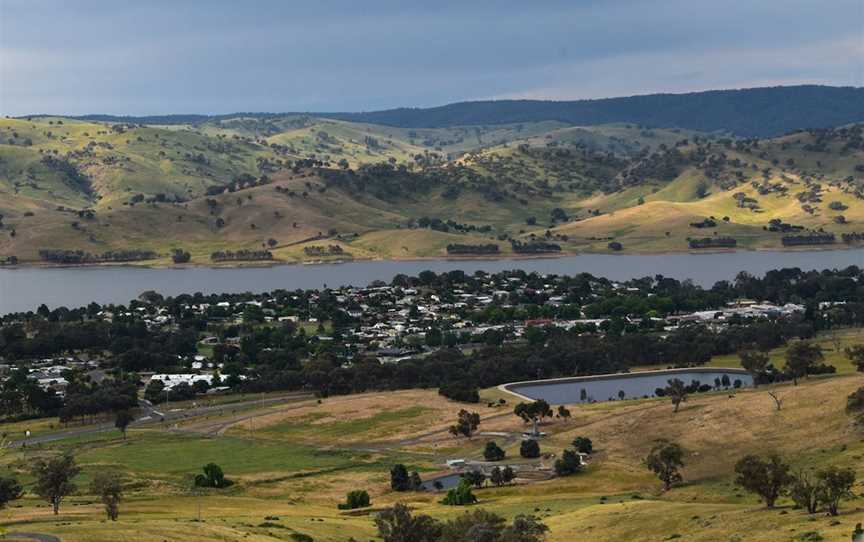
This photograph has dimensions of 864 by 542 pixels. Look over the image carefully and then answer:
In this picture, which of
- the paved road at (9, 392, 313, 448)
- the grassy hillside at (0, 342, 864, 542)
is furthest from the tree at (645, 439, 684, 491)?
the paved road at (9, 392, 313, 448)

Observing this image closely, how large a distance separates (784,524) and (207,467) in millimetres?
53858

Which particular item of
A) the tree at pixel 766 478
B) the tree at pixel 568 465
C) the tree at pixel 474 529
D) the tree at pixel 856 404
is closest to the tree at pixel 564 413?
the tree at pixel 568 465

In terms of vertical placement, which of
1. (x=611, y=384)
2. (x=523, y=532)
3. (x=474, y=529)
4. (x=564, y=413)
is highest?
(x=474, y=529)

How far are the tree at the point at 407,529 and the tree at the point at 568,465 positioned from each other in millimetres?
30563

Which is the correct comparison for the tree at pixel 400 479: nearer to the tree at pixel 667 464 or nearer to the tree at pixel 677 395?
the tree at pixel 667 464

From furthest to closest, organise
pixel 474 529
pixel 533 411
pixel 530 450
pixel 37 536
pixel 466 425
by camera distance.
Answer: pixel 533 411 → pixel 466 425 → pixel 530 450 → pixel 474 529 → pixel 37 536

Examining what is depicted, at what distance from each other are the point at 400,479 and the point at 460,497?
10.6 m

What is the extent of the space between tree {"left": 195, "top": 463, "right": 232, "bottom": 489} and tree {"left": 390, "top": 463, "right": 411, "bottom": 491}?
1425cm

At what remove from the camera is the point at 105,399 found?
129875 mm

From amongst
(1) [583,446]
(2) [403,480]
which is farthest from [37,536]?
(1) [583,446]

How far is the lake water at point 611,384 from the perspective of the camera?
135500 millimetres

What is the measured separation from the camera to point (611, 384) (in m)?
143

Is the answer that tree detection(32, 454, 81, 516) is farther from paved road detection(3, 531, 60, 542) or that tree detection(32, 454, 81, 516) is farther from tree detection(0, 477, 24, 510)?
paved road detection(3, 531, 60, 542)

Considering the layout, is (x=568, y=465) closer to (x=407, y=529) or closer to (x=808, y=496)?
(x=407, y=529)
